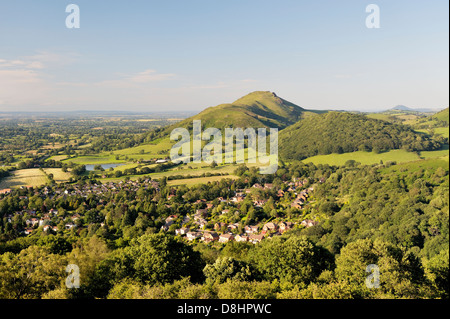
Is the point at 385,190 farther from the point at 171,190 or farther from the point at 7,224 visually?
the point at 7,224

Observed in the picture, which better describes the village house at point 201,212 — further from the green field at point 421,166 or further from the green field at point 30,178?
the green field at point 30,178

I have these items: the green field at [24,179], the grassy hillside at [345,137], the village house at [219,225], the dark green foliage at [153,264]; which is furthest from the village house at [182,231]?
the grassy hillside at [345,137]

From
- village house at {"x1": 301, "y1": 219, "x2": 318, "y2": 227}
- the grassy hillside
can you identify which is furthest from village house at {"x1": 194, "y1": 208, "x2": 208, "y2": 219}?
the grassy hillside

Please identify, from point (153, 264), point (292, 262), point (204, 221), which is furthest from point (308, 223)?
point (153, 264)

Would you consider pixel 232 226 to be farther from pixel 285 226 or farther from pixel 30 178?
pixel 30 178
